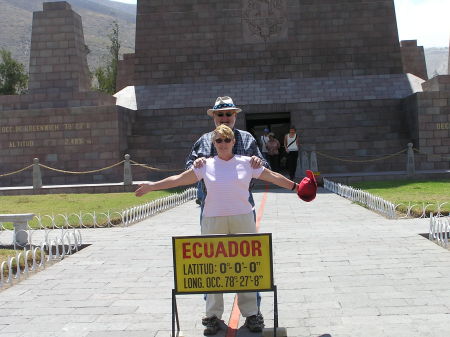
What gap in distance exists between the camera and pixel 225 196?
4742 mm

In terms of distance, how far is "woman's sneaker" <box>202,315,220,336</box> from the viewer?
4.59m

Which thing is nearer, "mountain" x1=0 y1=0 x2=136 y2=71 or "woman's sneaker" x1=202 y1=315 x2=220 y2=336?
"woman's sneaker" x1=202 y1=315 x2=220 y2=336

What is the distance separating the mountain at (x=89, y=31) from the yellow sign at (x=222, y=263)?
98140 mm

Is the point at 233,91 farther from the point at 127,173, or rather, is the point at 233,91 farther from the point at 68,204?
the point at 68,204

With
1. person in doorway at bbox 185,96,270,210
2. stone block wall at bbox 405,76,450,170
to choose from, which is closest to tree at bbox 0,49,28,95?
stone block wall at bbox 405,76,450,170

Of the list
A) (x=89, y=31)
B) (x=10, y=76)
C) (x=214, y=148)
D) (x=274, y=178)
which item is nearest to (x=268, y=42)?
(x=214, y=148)

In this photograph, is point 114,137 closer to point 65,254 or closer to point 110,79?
point 65,254

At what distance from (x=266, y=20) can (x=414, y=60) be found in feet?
30.3

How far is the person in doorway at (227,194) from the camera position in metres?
4.69

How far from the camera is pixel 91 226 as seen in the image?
11.0 metres

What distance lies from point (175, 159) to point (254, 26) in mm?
7586

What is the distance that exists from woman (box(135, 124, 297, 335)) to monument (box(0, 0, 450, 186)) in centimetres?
1684

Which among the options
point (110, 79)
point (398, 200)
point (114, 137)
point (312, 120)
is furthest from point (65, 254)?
point (110, 79)

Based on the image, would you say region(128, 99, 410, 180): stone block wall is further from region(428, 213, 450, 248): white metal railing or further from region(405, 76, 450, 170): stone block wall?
region(428, 213, 450, 248): white metal railing
